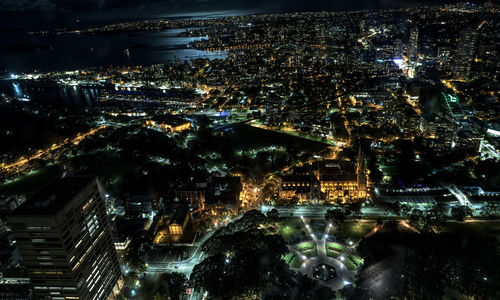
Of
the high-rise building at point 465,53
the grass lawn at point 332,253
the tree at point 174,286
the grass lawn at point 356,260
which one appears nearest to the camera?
the tree at point 174,286

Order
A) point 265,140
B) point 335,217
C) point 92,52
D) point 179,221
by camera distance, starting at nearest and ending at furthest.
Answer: point 335,217 → point 179,221 → point 265,140 → point 92,52

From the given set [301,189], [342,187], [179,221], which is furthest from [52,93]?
[342,187]

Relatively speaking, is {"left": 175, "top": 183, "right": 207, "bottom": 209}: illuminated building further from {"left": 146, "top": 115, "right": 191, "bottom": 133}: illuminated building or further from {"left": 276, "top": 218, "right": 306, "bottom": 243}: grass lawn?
{"left": 146, "top": 115, "right": 191, "bottom": 133}: illuminated building

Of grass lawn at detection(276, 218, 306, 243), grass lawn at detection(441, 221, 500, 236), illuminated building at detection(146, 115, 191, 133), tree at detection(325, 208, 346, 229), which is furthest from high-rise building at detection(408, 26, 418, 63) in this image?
grass lawn at detection(276, 218, 306, 243)

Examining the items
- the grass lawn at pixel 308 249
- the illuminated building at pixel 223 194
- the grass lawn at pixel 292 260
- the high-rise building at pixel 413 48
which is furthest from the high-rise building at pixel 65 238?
the high-rise building at pixel 413 48

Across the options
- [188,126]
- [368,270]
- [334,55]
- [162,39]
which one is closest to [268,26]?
[162,39]

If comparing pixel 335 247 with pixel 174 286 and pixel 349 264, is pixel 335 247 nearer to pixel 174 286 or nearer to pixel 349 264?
pixel 349 264

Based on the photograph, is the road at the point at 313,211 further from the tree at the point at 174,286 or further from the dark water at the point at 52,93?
the dark water at the point at 52,93

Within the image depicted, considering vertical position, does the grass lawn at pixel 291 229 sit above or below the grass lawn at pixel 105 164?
below
